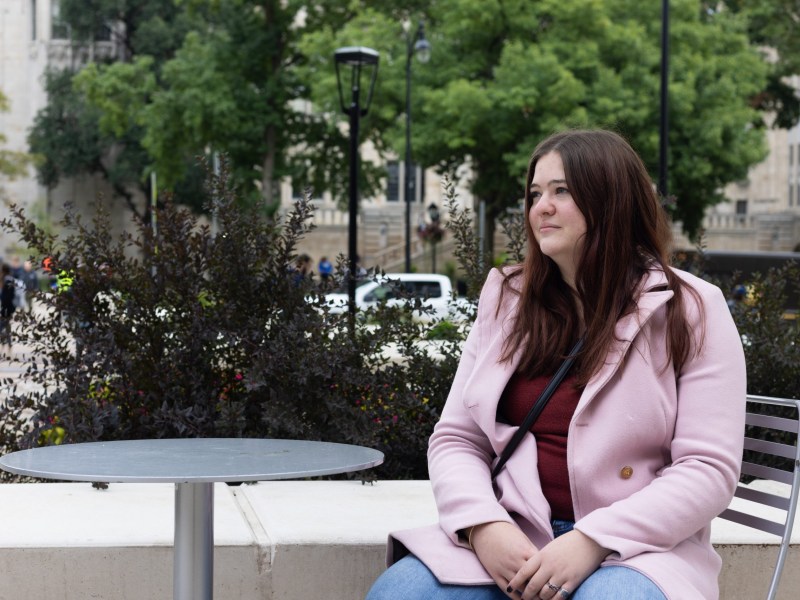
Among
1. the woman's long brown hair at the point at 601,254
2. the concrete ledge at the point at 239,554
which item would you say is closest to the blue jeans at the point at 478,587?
the woman's long brown hair at the point at 601,254

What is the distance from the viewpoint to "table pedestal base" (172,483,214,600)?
329cm

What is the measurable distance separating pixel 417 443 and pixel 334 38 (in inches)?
1175

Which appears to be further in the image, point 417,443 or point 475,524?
point 417,443

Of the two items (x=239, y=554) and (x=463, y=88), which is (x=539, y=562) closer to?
(x=239, y=554)

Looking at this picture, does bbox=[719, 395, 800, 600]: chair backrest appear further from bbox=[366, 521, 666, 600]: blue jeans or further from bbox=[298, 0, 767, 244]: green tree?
bbox=[298, 0, 767, 244]: green tree

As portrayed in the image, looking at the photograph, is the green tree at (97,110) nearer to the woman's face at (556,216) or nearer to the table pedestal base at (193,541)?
the table pedestal base at (193,541)

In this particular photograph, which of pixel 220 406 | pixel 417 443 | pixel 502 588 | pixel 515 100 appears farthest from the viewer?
pixel 515 100

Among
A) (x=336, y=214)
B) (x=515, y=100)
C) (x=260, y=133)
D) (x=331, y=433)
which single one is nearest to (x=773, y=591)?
(x=331, y=433)

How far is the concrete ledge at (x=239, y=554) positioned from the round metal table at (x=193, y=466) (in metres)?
0.48

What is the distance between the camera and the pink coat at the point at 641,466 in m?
2.85

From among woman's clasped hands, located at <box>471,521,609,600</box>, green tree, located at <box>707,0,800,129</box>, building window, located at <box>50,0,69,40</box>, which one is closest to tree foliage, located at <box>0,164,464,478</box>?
woman's clasped hands, located at <box>471,521,609,600</box>

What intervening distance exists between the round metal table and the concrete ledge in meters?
0.48

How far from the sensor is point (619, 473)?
9.73 ft

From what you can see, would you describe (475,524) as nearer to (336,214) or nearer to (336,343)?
(336,343)
